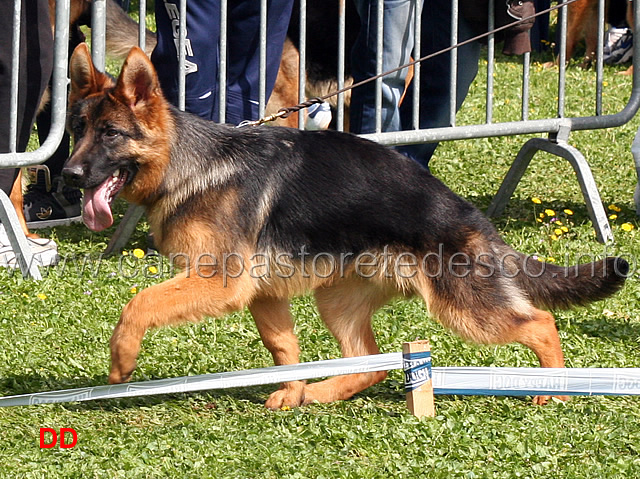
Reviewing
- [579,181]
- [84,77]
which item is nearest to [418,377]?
[84,77]

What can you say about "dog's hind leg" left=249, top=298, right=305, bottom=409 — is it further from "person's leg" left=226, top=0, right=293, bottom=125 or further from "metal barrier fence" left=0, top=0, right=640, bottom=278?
"person's leg" left=226, top=0, right=293, bottom=125

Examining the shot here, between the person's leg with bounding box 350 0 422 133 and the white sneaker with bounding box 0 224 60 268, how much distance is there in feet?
6.61

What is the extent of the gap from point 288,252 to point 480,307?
763 mm

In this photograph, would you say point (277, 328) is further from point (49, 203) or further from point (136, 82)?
point (49, 203)

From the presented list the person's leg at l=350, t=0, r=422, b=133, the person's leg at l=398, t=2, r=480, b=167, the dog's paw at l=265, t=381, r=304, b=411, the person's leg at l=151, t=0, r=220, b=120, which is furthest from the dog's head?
the person's leg at l=398, t=2, r=480, b=167

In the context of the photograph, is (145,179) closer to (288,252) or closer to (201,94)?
(288,252)

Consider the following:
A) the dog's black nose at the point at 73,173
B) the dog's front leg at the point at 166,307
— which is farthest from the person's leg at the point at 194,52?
the dog's front leg at the point at 166,307

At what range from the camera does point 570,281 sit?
3861 mm

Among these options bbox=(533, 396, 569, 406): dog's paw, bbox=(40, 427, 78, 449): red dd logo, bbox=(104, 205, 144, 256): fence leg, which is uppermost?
bbox=(104, 205, 144, 256): fence leg

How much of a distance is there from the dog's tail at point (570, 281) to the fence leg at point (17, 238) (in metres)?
2.84

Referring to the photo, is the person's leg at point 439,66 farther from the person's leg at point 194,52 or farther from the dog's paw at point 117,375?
the dog's paw at point 117,375

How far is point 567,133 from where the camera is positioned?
248 inches

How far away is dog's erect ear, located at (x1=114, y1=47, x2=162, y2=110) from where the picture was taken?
3.54 m

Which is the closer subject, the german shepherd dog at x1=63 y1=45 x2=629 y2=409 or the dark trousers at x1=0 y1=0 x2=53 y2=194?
the german shepherd dog at x1=63 y1=45 x2=629 y2=409
